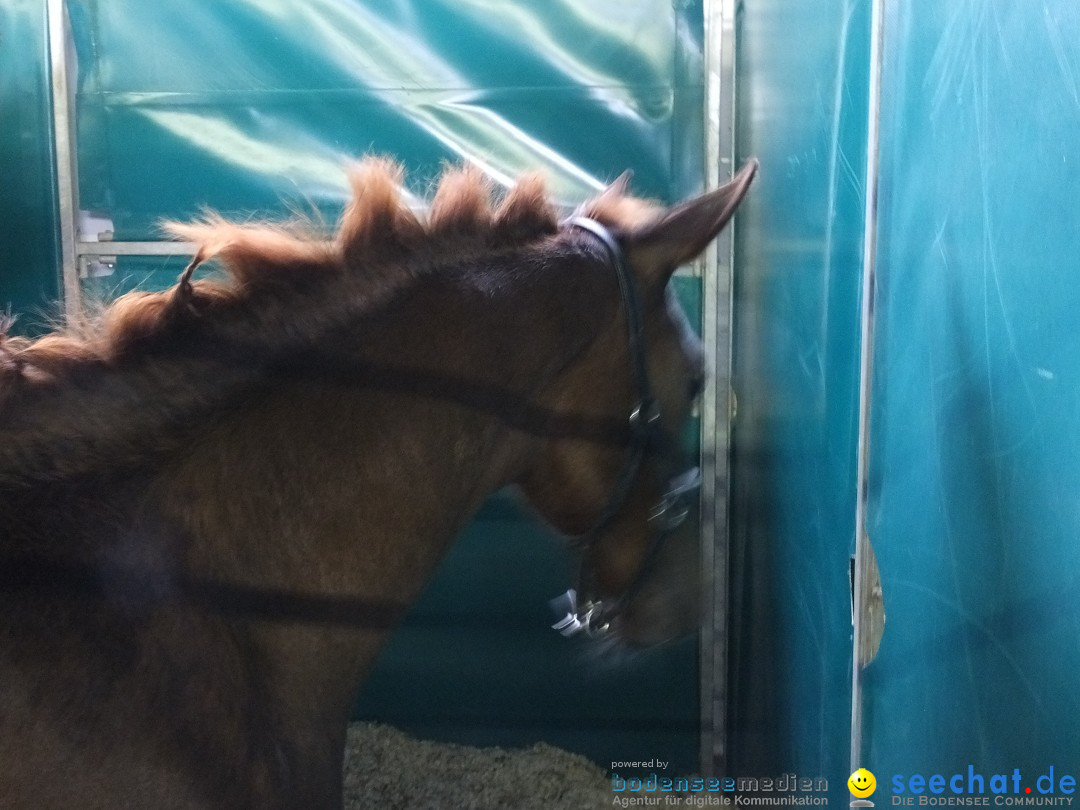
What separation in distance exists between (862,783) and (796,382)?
663 mm

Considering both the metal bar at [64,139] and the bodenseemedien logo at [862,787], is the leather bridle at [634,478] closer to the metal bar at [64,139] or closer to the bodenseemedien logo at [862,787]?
the bodenseemedien logo at [862,787]

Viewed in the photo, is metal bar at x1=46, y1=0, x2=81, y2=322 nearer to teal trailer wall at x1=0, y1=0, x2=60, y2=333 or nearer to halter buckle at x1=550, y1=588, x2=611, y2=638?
teal trailer wall at x1=0, y1=0, x2=60, y2=333

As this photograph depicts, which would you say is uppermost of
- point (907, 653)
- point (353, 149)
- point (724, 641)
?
point (353, 149)

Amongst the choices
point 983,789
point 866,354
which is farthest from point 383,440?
point 983,789

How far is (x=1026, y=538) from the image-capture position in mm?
755

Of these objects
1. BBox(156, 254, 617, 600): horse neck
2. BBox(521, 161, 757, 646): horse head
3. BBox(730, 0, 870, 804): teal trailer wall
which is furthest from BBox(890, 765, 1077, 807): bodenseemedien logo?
BBox(156, 254, 617, 600): horse neck

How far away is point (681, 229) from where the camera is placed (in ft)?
3.48

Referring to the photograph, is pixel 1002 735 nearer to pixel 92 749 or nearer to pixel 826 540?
pixel 826 540

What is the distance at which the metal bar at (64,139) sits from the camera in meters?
2.03

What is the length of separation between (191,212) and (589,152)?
0.97m

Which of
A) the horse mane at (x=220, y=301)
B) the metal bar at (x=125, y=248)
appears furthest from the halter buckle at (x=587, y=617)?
the metal bar at (x=125, y=248)

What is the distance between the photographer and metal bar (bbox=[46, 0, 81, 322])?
6.67ft

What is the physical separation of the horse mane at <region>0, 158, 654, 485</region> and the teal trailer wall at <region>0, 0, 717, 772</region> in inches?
38.6

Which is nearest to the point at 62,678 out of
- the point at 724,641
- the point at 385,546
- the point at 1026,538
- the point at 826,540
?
the point at 385,546
